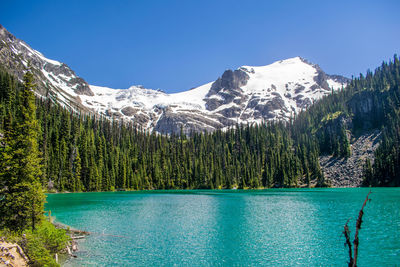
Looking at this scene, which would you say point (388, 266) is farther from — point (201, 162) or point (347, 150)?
point (347, 150)

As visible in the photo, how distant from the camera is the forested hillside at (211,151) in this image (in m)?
123

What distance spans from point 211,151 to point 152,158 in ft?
124

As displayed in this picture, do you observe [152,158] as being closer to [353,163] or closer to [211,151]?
[211,151]

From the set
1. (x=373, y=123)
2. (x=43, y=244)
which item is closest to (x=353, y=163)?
(x=373, y=123)

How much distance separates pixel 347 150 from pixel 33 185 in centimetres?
16144

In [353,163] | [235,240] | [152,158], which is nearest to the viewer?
[235,240]

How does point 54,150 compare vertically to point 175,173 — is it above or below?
above

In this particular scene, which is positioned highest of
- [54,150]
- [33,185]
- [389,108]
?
[389,108]

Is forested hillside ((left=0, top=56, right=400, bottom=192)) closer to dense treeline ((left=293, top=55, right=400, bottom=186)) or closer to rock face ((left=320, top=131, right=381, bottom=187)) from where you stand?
dense treeline ((left=293, top=55, right=400, bottom=186))

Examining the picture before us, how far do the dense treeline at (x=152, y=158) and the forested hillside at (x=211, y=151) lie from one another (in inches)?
16.1

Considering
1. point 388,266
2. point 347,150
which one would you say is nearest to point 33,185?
point 388,266

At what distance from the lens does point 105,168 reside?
427 feet

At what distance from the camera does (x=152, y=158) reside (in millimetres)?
156875

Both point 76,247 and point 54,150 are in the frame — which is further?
point 54,150
